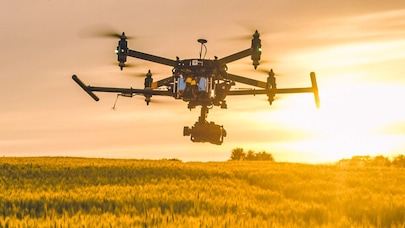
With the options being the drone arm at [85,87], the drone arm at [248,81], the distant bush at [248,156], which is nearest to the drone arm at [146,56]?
the drone arm at [85,87]

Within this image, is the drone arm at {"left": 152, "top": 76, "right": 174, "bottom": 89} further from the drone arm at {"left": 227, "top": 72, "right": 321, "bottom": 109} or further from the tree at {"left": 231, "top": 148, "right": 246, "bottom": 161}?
the tree at {"left": 231, "top": 148, "right": 246, "bottom": 161}

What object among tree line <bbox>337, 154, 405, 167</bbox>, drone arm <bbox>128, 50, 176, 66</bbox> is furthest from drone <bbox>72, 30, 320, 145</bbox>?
tree line <bbox>337, 154, 405, 167</bbox>

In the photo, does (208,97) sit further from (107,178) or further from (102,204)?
(102,204)

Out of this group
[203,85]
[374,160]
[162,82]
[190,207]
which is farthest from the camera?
[374,160]

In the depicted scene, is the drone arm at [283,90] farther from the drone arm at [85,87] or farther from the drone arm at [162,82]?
the drone arm at [85,87]

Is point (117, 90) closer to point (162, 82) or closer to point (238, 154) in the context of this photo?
point (162, 82)

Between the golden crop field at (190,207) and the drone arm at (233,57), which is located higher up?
the drone arm at (233,57)

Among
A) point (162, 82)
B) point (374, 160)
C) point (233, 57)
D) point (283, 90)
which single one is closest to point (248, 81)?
point (283, 90)

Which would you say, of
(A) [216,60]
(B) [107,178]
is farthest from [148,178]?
(A) [216,60]
